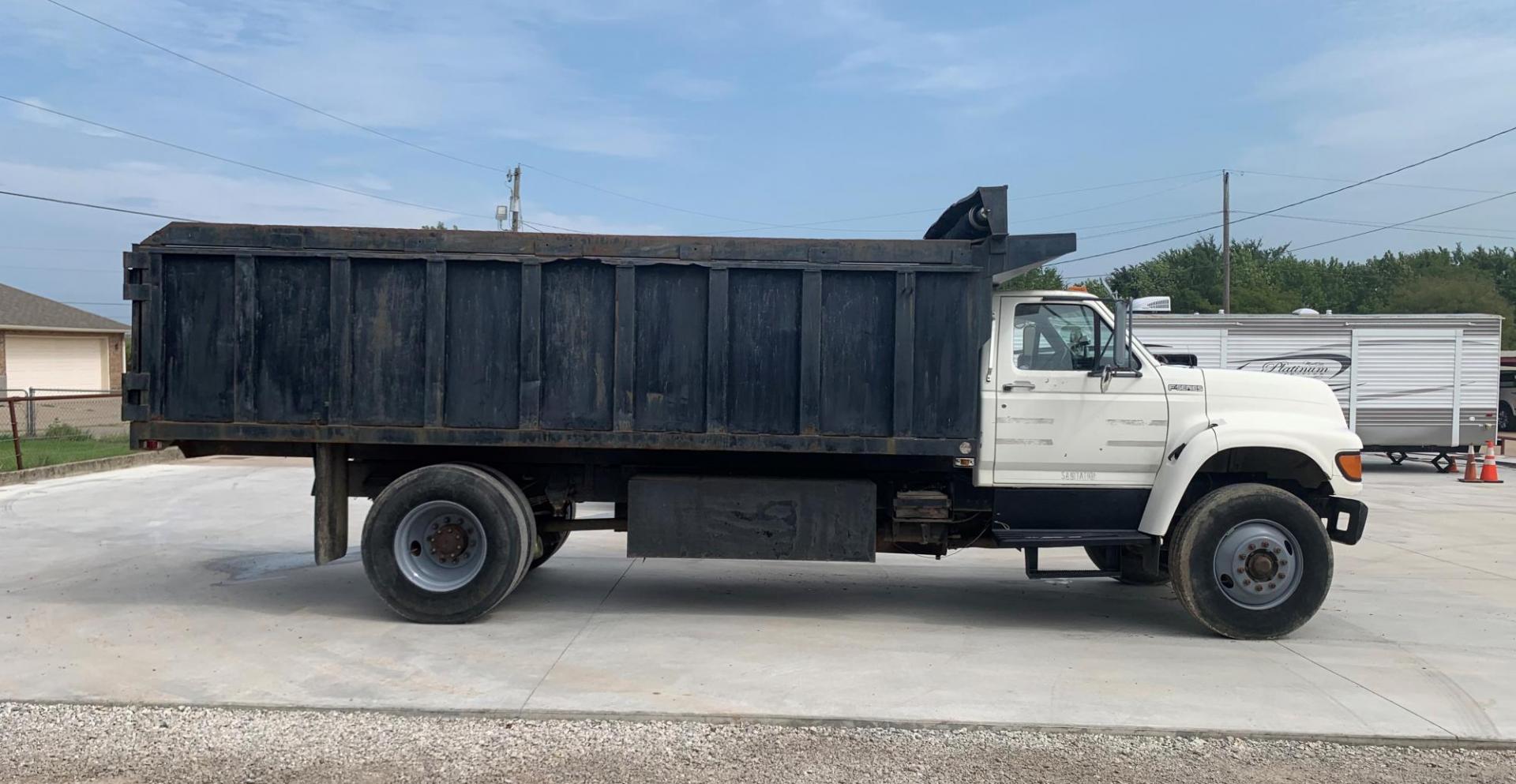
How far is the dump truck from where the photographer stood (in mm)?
7699

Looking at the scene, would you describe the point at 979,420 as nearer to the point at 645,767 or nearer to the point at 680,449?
the point at 680,449

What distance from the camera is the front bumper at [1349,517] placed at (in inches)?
308

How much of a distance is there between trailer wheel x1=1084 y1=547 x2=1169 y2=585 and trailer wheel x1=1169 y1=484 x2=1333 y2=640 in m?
0.60

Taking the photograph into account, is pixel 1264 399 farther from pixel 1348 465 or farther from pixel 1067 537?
pixel 1067 537

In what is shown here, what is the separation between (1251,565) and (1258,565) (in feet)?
0.15

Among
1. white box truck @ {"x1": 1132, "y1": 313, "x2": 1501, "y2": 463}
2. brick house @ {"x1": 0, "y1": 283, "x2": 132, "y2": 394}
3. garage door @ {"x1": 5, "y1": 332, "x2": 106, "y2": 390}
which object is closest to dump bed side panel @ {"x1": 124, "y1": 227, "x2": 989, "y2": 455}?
white box truck @ {"x1": 1132, "y1": 313, "x2": 1501, "y2": 463}

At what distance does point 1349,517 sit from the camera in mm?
7969

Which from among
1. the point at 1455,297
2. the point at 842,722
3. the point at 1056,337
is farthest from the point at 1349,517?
the point at 1455,297

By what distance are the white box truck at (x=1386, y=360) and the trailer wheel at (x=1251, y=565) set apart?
49.1 ft

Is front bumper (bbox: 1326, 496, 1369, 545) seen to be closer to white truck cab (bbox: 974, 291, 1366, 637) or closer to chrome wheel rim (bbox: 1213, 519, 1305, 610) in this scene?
white truck cab (bbox: 974, 291, 1366, 637)

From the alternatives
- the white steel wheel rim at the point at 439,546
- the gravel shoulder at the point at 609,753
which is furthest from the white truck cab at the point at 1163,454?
the white steel wheel rim at the point at 439,546

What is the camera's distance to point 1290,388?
7.92m

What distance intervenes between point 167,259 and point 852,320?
4877 mm

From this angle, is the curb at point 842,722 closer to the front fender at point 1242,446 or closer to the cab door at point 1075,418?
the front fender at point 1242,446
